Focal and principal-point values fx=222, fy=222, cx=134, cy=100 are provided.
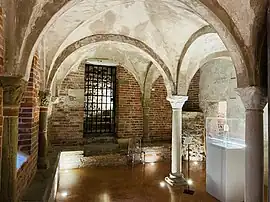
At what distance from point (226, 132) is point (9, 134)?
424 centimetres

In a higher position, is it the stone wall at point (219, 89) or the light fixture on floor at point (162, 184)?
the stone wall at point (219, 89)

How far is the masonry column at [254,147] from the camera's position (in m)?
2.45

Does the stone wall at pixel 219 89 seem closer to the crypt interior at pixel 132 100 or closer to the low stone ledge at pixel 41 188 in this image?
the crypt interior at pixel 132 100

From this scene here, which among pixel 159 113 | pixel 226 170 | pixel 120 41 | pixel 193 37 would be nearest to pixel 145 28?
pixel 120 41

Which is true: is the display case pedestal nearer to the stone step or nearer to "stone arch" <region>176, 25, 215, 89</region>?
"stone arch" <region>176, 25, 215, 89</region>

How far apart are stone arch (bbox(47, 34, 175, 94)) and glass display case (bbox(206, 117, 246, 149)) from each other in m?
1.41

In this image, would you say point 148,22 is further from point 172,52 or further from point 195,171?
point 195,171

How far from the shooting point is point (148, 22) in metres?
4.22

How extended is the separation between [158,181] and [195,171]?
146 cm

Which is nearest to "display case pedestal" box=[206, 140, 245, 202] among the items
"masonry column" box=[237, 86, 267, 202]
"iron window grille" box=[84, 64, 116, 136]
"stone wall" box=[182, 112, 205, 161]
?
"masonry column" box=[237, 86, 267, 202]

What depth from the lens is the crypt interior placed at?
216 centimetres

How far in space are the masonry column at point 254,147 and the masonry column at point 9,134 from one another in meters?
2.40

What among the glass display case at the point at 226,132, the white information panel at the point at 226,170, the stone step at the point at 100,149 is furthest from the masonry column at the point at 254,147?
the stone step at the point at 100,149

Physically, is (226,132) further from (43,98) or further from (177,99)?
(43,98)
